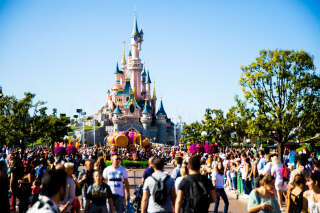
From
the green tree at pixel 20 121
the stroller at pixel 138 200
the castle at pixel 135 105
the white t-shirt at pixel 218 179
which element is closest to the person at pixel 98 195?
the stroller at pixel 138 200

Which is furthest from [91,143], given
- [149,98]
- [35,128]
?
[35,128]

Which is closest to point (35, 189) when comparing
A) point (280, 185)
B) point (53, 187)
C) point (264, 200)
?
point (53, 187)

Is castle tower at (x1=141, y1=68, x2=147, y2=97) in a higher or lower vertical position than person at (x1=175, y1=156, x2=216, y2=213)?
higher

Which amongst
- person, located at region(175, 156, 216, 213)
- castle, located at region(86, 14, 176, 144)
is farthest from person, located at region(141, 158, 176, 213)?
castle, located at region(86, 14, 176, 144)

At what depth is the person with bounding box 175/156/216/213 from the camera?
18.3 ft

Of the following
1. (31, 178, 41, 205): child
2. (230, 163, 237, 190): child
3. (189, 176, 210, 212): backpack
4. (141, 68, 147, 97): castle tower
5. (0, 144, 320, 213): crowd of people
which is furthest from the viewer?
(141, 68, 147, 97): castle tower

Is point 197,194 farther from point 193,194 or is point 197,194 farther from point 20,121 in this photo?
point 20,121

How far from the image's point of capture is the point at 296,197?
6324 mm

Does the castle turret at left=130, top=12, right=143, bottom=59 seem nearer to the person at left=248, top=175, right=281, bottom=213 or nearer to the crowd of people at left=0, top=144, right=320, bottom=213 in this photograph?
the crowd of people at left=0, top=144, right=320, bottom=213

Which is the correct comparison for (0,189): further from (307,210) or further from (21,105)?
(21,105)

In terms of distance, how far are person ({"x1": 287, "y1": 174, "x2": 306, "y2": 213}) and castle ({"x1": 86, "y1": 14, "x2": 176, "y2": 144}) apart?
233 ft

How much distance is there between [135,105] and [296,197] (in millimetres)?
74388

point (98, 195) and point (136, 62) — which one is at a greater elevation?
point (136, 62)

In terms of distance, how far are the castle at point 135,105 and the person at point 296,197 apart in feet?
233
